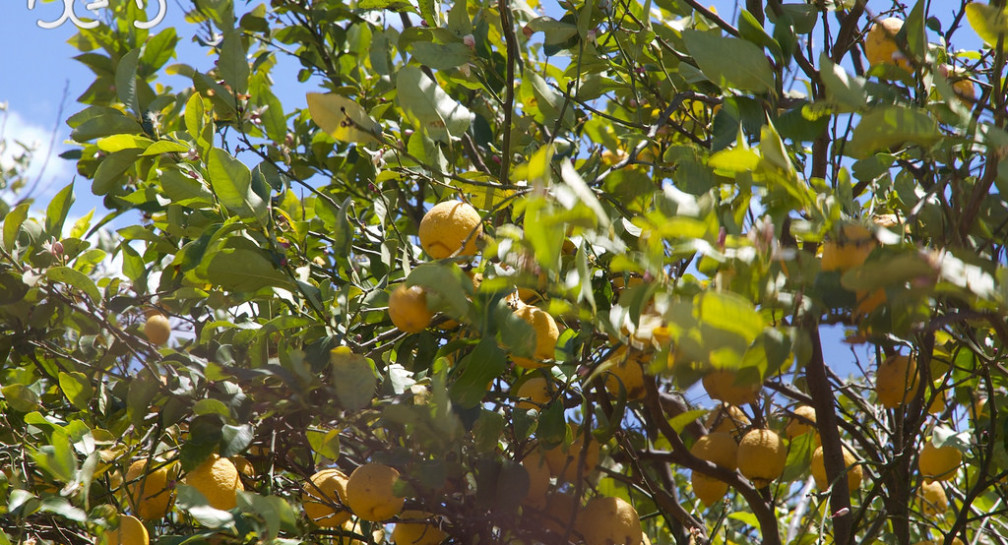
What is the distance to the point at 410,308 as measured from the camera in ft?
3.59

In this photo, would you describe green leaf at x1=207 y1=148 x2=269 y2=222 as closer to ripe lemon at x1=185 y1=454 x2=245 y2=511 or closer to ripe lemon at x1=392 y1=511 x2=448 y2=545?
ripe lemon at x1=185 y1=454 x2=245 y2=511

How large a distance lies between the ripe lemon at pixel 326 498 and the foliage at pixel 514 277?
0.04 metres

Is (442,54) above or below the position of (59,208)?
above

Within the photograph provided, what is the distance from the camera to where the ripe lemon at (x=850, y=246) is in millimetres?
818

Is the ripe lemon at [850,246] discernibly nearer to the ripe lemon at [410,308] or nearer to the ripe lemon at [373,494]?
the ripe lemon at [410,308]

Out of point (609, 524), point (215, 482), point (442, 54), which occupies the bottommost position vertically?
point (215, 482)

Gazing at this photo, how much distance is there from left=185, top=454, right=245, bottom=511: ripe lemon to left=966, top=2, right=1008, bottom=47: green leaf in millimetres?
1135

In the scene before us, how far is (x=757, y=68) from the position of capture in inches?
36.2

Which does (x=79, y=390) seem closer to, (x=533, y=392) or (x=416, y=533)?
(x=416, y=533)

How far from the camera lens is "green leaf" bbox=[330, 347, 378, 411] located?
1.09 metres

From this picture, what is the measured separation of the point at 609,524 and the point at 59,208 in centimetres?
111

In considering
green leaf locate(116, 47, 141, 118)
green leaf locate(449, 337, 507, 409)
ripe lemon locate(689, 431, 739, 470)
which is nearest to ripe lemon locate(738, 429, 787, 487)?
ripe lemon locate(689, 431, 739, 470)

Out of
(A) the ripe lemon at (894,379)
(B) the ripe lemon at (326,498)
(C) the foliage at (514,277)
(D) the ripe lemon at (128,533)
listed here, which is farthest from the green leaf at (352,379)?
(A) the ripe lemon at (894,379)

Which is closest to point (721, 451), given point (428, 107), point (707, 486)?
point (707, 486)
